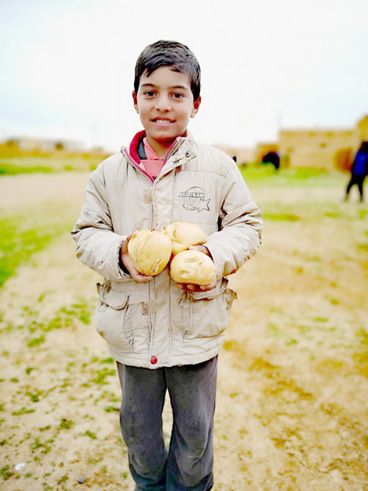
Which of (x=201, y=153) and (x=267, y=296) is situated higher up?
(x=201, y=153)

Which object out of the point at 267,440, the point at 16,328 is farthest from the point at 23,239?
the point at 267,440

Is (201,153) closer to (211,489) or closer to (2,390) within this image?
(211,489)

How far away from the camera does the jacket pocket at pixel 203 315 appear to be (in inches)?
60.4

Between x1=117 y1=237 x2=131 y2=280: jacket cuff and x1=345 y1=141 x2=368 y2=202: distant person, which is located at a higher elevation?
x1=117 y1=237 x2=131 y2=280: jacket cuff

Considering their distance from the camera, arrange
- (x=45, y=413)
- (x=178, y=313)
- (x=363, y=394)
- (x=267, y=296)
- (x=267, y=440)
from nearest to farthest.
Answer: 1. (x=178, y=313)
2. (x=267, y=440)
3. (x=45, y=413)
4. (x=363, y=394)
5. (x=267, y=296)

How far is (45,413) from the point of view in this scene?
256 centimetres

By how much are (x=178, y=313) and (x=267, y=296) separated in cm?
310

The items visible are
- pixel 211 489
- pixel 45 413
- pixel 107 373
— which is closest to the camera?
pixel 211 489

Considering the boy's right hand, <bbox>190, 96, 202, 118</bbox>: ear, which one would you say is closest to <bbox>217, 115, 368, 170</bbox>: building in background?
<bbox>190, 96, 202, 118</bbox>: ear

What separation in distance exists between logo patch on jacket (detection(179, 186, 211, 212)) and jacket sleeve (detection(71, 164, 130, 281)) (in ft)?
0.95

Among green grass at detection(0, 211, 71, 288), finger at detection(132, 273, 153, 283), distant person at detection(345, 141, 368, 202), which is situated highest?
finger at detection(132, 273, 153, 283)

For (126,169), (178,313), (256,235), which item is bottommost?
(178,313)

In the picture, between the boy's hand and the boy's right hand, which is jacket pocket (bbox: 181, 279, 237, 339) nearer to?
the boy's hand

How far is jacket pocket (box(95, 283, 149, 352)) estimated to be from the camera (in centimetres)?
153
